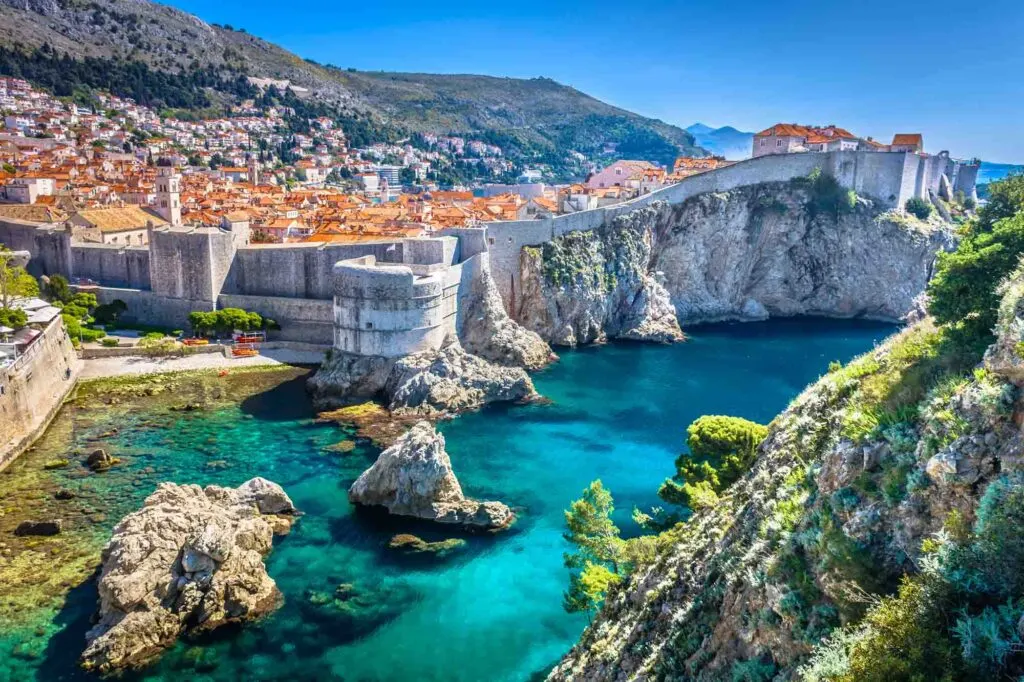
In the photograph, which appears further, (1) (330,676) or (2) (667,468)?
(2) (667,468)

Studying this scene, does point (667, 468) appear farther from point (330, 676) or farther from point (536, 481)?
point (330, 676)

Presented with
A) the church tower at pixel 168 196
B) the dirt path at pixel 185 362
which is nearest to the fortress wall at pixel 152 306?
the dirt path at pixel 185 362

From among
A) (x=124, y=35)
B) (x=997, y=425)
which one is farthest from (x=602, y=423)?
(x=124, y=35)

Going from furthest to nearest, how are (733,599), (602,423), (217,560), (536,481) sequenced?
(602,423)
(536,481)
(217,560)
(733,599)

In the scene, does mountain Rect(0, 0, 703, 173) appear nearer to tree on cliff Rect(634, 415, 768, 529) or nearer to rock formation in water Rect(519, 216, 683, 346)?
rock formation in water Rect(519, 216, 683, 346)

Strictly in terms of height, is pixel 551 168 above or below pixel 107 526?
above

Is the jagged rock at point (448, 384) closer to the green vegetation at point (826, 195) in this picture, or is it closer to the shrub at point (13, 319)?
the shrub at point (13, 319)

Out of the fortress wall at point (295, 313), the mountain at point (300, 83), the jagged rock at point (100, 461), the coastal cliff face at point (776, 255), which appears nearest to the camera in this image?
the jagged rock at point (100, 461)
